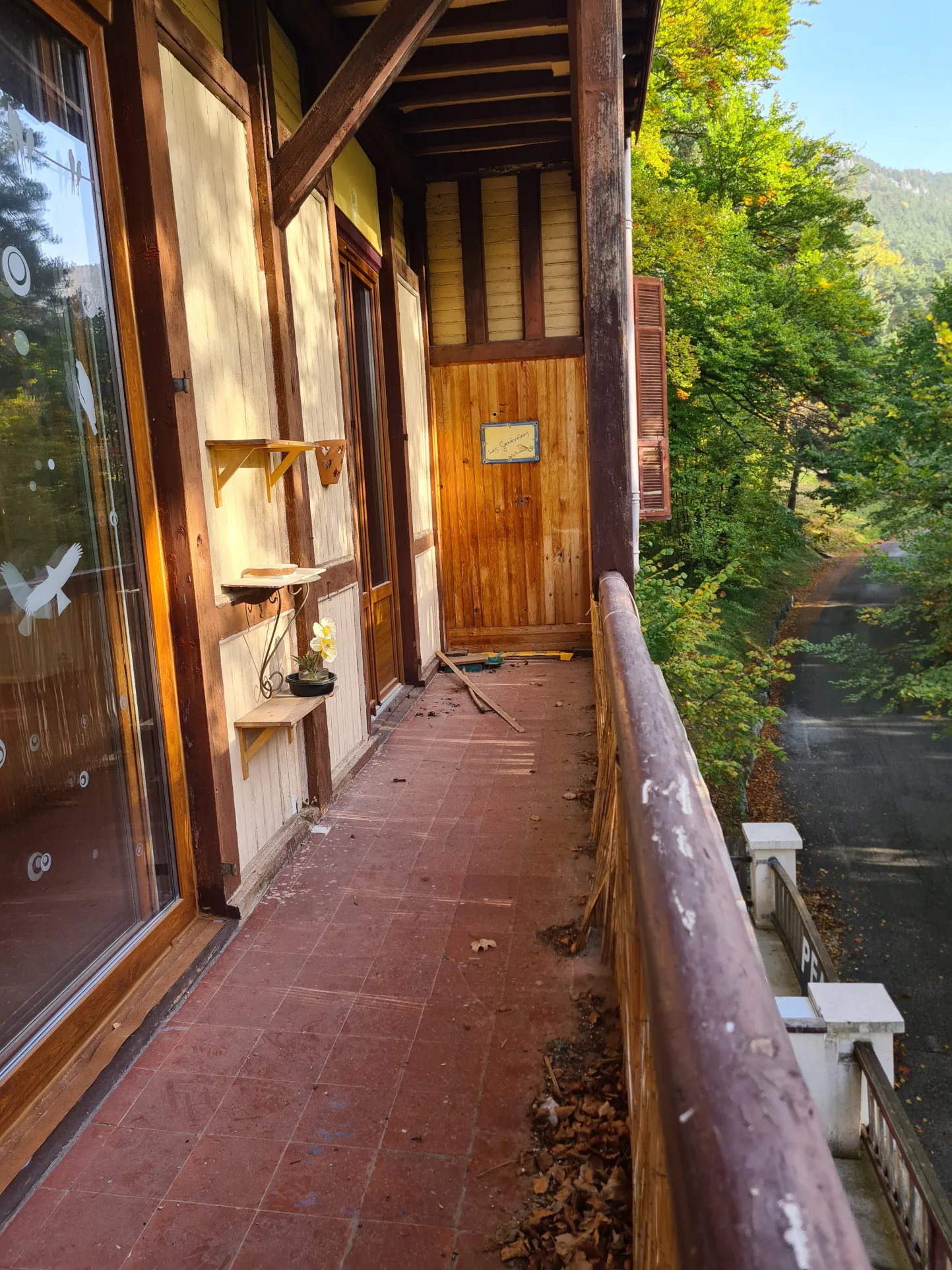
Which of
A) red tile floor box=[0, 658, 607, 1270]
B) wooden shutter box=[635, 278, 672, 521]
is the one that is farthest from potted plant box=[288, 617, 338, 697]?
wooden shutter box=[635, 278, 672, 521]

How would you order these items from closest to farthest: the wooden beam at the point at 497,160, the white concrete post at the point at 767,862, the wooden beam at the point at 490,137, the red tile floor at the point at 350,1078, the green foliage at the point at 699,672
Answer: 1. the red tile floor at the point at 350,1078
2. the wooden beam at the point at 490,137
3. the wooden beam at the point at 497,160
4. the green foliage at the point at 699,672
5. the white concrete post at the point at 767,862

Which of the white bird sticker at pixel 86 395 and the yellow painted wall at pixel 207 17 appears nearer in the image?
the white bird sticker at pixel 86 395

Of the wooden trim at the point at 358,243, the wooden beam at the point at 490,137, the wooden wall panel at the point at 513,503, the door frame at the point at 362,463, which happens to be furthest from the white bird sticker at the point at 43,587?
the wooden wall panel at the point at 513,503

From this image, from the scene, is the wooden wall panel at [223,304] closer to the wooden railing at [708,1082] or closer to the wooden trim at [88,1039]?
the wooden trim at [88,1039]

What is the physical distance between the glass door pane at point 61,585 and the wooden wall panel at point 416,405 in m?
4.48

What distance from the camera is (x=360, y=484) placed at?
6.31 metres

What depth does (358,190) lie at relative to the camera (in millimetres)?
6141

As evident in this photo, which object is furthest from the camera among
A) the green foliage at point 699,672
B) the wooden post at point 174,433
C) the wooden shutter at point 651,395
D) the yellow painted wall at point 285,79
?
the green foliage at point 699,672

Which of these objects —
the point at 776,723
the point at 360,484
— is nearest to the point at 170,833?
the point at 360,484

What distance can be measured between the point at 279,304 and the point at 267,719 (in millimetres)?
1858

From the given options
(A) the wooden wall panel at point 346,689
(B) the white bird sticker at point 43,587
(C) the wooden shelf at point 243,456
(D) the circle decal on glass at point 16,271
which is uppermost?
(D) the circle decal on glass at point 16,271

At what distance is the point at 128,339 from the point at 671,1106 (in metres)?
2.87

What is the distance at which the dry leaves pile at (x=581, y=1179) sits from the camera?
1.95m

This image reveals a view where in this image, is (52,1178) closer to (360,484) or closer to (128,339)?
(128,339)
